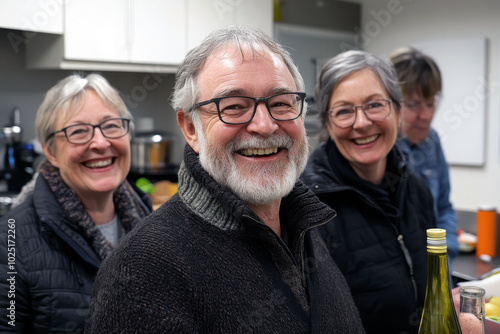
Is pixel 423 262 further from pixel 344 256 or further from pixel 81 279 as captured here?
pixel 81 279

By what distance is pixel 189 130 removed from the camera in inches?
39.2

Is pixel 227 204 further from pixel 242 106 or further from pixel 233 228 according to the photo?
pixel 242 106

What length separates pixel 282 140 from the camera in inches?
37.2

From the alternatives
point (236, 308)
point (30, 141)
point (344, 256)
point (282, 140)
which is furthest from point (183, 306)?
point (30, 141)

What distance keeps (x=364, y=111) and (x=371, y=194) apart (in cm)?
22

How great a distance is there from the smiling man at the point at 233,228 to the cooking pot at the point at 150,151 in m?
2.33

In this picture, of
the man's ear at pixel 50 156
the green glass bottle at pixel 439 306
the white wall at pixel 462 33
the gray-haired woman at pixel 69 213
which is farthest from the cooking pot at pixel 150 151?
the green glass bottle at pixel 439 306

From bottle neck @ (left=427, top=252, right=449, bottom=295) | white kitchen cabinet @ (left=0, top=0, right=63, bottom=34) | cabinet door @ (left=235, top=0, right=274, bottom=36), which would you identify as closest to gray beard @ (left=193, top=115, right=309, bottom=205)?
bottle neck @ (left=427, top=252, right=449, bottom=295)

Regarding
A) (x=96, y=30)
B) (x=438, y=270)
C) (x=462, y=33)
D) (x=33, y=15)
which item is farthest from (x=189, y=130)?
(x=462, y=33)

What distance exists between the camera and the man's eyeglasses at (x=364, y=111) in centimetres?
135

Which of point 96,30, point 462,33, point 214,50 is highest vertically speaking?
point 462,33

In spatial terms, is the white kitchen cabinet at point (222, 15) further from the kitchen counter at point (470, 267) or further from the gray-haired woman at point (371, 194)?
the gray-haired woman at point (371, 194)

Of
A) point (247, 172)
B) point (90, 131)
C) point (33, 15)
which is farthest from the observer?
point (33, 15)

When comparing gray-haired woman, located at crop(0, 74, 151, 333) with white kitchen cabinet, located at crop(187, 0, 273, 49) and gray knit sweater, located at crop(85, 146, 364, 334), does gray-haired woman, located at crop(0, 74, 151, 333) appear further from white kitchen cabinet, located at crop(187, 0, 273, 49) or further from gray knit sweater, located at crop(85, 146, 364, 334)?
white kitchen cabinet, located at crop(187, 0, 273, 49)
